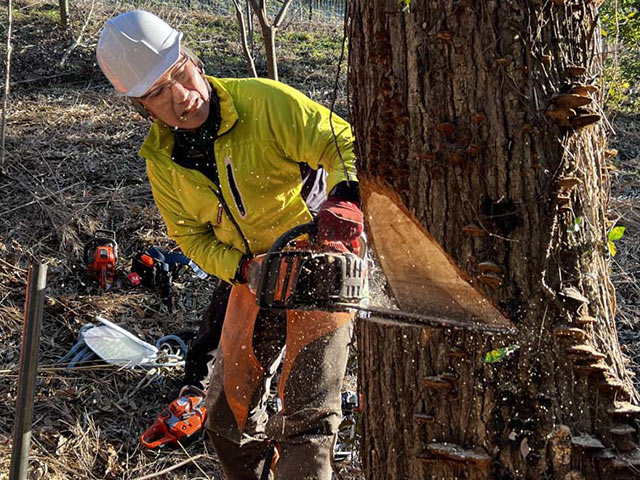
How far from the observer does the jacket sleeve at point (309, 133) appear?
7.75 feet

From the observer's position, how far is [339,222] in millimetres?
2145

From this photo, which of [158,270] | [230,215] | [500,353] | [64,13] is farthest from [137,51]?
[64,13]

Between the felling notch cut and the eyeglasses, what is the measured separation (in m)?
1.19

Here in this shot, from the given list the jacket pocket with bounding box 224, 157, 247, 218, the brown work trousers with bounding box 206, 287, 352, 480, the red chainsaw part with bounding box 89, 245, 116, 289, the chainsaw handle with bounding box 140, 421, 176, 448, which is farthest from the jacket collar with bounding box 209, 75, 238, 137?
the red chainsaw part with bounding box 89, 245, 116, 289

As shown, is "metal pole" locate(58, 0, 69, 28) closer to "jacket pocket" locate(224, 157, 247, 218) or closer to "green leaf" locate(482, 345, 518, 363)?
"jacket pocket" locate(224, 157, 247, 218)

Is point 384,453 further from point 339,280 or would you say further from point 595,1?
point 595,1

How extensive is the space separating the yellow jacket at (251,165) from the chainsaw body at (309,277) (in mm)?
389

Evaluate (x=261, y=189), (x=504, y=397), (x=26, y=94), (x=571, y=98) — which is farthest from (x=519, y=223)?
(x=26, y=94)

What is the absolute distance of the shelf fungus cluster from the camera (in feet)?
4.67

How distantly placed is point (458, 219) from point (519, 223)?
143 mm

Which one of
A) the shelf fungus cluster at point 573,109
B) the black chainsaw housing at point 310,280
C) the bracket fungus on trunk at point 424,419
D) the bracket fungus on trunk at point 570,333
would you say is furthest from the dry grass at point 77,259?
the shelf fungus cluster at point 573,109

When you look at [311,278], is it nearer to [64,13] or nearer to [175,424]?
[175,424]

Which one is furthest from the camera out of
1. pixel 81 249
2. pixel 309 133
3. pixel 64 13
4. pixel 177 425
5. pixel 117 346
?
pixel 64 13

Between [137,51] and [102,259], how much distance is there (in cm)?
269
